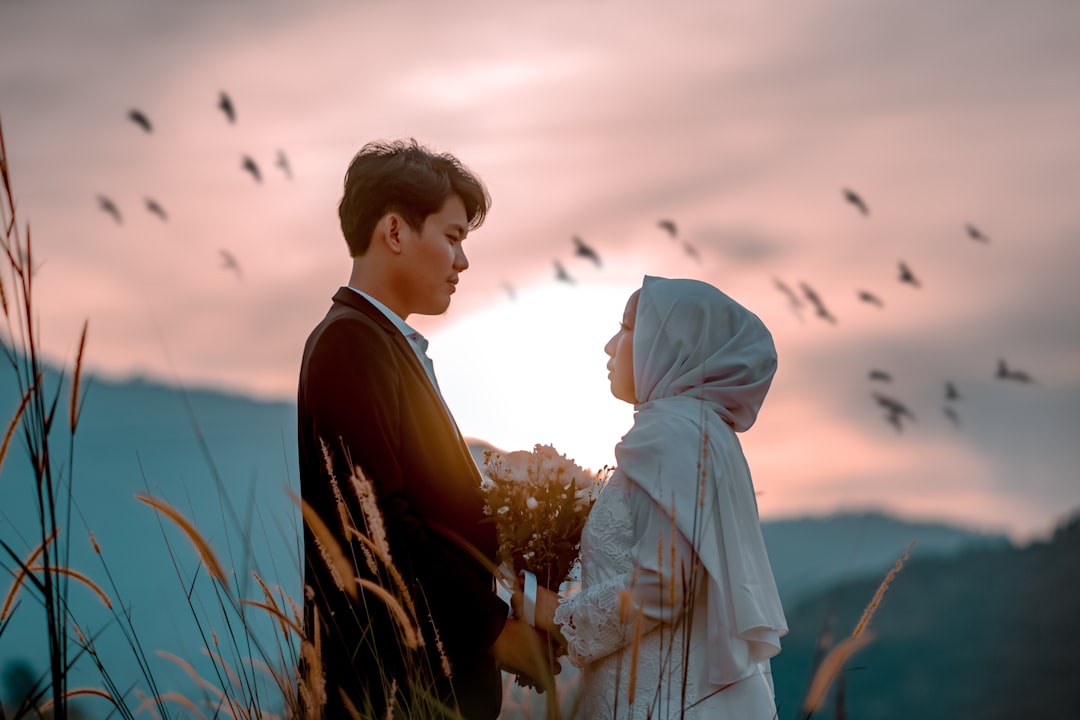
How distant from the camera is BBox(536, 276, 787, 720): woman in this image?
9.95 feet

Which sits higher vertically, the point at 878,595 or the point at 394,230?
the point at 394,230

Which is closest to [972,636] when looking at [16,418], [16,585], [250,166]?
[250,166]

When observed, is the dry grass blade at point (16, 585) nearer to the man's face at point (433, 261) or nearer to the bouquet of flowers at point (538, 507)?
the bouquet of flowers at point (538, 507)

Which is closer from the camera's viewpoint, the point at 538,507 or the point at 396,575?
the point at 396,575

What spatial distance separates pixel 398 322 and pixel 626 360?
799mm

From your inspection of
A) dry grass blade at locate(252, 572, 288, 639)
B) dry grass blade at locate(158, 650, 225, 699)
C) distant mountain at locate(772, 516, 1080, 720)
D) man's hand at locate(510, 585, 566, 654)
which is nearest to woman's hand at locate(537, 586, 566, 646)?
man's hand at locate(510, 585, 566, 654)

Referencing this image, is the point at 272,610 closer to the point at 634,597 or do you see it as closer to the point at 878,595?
the point at 634,597

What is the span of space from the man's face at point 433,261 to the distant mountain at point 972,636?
105 m

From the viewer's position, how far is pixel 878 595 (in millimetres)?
2463

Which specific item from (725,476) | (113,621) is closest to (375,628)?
(113,621)

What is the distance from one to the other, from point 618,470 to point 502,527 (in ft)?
1.27

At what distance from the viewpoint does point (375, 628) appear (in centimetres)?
318

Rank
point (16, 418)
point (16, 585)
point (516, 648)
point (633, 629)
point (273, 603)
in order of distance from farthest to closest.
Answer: point (516, 648) < point (633, 629) < point (273, 603) < point (16, 585) < point (16, 418)

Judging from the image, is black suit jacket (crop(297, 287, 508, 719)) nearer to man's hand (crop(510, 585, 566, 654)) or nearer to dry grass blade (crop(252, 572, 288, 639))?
man's hand (crop(510, 585, 566, 654))
